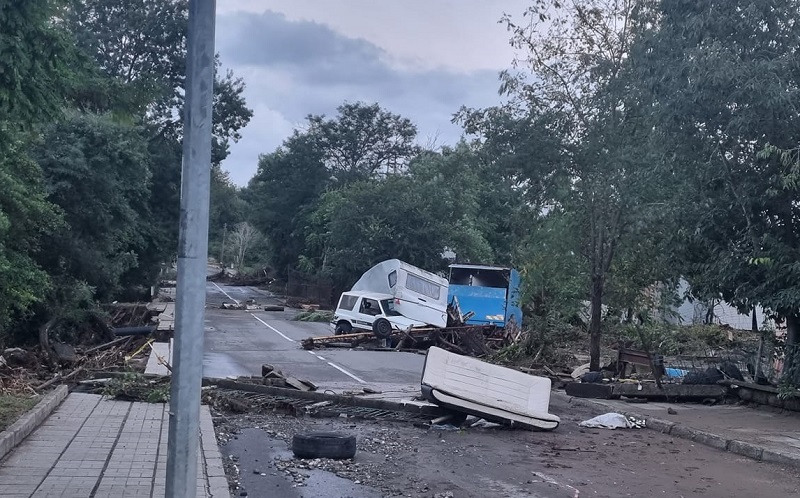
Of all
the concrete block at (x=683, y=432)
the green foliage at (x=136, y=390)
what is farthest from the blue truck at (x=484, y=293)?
the green foliage at (x=136, y=390)

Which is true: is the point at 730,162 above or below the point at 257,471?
above

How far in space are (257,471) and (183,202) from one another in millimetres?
6164

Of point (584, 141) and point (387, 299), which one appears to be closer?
point (584, 141)

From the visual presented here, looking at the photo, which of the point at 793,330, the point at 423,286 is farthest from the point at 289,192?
the point at 793,330

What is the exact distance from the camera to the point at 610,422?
1455 cm

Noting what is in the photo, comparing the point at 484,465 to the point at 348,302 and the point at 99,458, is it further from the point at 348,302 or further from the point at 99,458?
the point at 348,302

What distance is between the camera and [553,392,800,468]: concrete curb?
1167cm

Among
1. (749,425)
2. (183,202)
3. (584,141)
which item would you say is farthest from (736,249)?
(183,202)

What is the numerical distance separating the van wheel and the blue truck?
3.51 metres

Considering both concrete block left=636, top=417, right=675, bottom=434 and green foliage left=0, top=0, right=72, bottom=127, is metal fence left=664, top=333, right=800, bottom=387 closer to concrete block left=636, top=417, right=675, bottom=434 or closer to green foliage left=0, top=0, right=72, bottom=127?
concrete block left=636, top=417, right=675, bottom=434

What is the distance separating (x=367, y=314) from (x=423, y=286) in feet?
10.1

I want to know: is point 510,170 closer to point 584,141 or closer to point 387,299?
point 584,141

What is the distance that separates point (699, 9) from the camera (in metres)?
15.0

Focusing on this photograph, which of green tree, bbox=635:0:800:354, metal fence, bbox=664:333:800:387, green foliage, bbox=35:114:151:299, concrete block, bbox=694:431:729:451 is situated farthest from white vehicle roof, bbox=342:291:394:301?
concrete block, bbox=694:431:729:451
